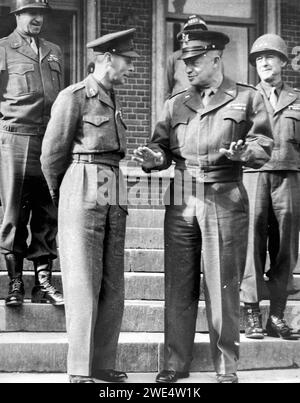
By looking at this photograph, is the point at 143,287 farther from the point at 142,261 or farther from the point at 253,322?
the point at 253,322

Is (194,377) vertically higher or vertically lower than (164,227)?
lower

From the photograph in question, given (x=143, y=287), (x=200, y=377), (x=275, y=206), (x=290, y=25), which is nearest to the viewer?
(x=200, y=377)

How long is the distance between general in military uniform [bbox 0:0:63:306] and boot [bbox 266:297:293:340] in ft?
5.14

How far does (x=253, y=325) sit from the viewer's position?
5.58m

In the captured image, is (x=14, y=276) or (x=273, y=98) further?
(x=273, y=98)

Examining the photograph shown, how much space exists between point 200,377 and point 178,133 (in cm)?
163

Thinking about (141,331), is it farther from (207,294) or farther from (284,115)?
(284,115)

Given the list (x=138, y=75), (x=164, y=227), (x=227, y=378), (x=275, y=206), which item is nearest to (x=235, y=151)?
(x=164, y=227)

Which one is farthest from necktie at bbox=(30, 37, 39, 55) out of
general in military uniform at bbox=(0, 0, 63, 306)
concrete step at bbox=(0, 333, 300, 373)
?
concrete step at bbox=(0, 333, 300, 373)

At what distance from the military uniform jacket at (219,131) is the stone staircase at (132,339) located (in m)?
1.19

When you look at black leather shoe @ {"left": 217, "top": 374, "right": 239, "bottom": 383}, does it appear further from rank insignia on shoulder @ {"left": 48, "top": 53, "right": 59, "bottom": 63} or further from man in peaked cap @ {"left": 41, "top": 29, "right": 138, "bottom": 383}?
rank insignia on shoulder @ {"left": 48, "top": 53, "right": 59, "bottom": 63}

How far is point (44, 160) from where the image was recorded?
4.90 meters
